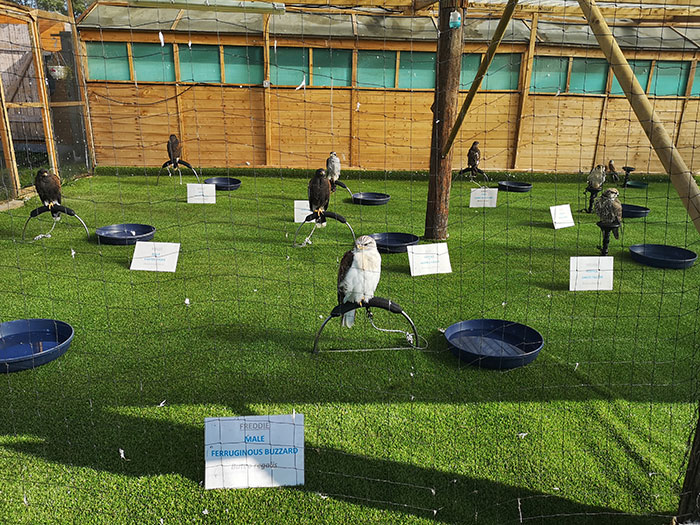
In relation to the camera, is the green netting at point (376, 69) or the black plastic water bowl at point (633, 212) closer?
the black plastic water bowl at point (633, 212)

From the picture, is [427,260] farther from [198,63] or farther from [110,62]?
[110,62]

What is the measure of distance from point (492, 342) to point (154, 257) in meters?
2.39

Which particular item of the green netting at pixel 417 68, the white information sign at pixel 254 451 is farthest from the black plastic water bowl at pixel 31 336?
the green netting at pixel 417 68

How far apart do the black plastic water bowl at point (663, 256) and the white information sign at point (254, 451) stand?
12.2ft

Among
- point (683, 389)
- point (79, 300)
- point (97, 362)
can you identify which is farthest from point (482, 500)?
point (79, 300)

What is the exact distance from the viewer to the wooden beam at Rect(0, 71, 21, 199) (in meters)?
5.73

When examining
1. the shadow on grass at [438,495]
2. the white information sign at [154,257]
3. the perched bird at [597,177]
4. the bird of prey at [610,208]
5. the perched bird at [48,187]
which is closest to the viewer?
the shadow on grass at [438,495]

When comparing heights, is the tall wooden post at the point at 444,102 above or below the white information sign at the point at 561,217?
above

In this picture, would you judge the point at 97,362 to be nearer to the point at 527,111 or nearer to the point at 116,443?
the point at 116,443

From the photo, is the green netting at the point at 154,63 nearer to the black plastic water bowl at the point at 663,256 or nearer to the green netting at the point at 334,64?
the green netting at the point at 334,64

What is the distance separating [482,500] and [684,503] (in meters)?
0.64

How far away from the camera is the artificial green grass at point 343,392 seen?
5.99ft

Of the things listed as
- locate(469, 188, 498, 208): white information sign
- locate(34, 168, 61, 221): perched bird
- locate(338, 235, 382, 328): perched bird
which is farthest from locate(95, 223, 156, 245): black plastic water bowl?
locate(469, 188, 498, 208): white information sign

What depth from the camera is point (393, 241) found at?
15.2 ft
